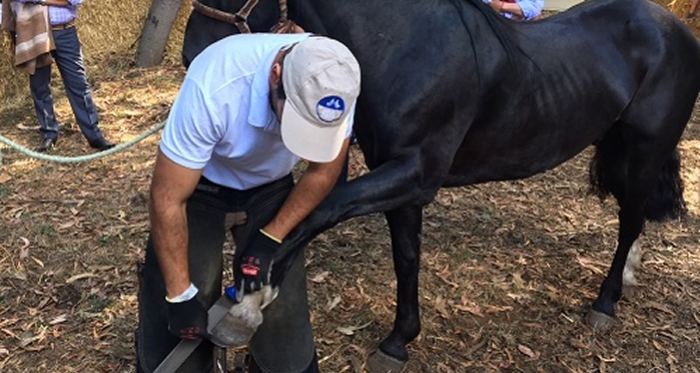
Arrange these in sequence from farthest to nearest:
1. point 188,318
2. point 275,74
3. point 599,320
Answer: point 599,320 → point 188,318 → point 275,74

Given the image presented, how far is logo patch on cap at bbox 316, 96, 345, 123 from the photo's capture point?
198 centimetres

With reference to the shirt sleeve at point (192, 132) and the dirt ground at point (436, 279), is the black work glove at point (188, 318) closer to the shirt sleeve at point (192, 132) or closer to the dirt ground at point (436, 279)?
the shirt sleeve at point (192, 132)

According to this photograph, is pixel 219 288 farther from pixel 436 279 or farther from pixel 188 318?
pixel 436 279

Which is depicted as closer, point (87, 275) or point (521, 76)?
point (521, 76)

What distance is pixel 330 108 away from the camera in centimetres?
200

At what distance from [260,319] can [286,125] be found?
2.23ft

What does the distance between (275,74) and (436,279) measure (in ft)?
7.64

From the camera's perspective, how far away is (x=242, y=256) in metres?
2.33

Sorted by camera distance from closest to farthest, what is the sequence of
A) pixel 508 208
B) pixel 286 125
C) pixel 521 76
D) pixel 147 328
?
1. pixel 286 125
2. pixel 147 328
3. pixel 521 76
4. pixel 508 208

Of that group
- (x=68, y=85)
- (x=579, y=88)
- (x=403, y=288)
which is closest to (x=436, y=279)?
(x=403, y=288)

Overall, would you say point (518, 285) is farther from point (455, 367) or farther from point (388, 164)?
point (388, 164)

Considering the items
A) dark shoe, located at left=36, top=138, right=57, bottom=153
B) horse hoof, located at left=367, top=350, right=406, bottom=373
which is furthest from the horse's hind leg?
dark shoe, located at left=36, top=138, right=57, bottom=153

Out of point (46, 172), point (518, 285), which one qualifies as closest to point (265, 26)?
point (518, 285)

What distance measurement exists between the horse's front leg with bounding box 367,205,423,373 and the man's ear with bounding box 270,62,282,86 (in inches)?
49.0
